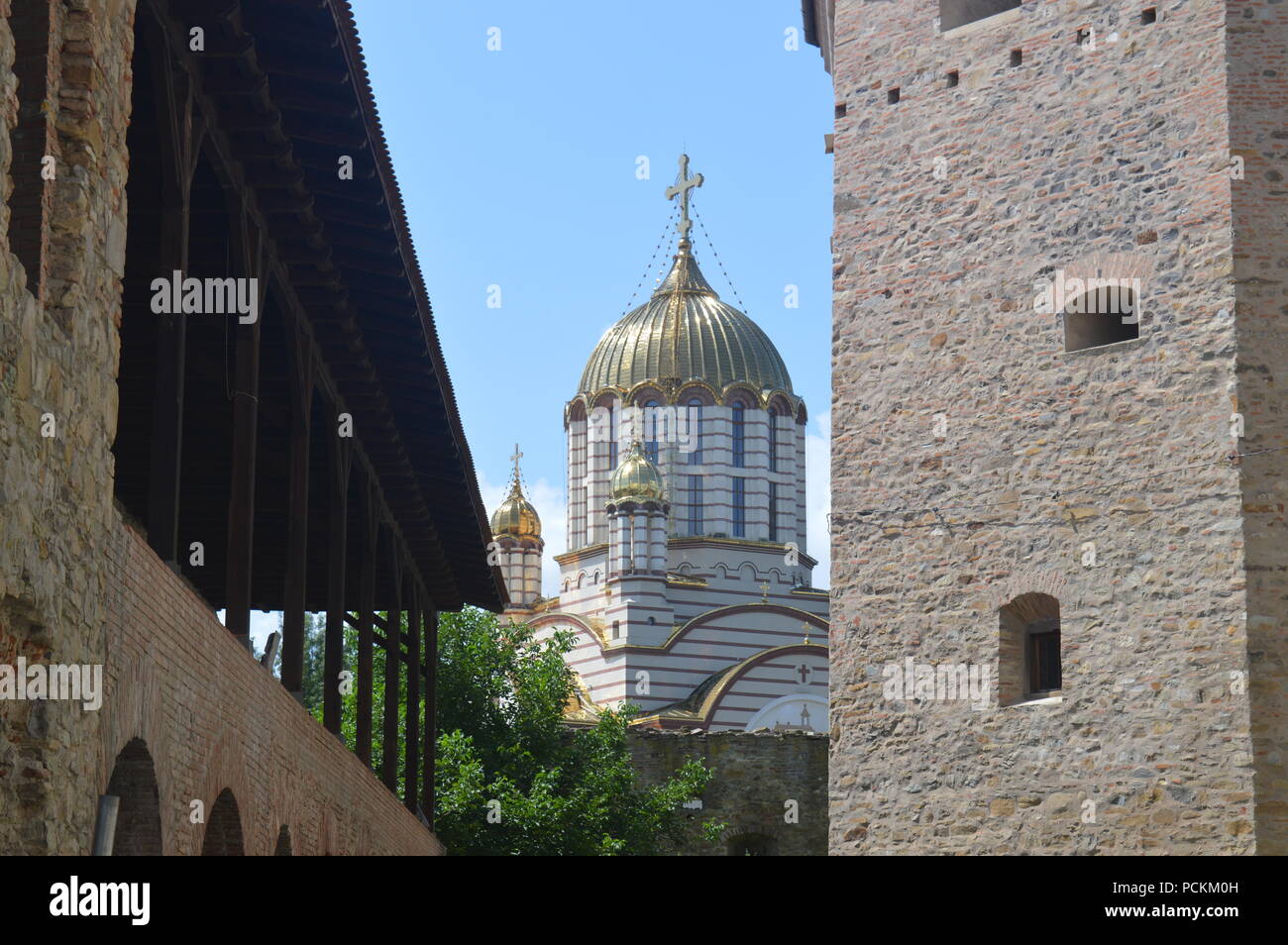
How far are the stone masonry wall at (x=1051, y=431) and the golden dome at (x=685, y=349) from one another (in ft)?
117

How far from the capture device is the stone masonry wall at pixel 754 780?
1272 inches

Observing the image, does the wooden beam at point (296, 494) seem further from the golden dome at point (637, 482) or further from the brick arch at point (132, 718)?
the golden dome at point (637, 482)

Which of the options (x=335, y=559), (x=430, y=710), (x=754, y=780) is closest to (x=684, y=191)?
(x=754, y=780)

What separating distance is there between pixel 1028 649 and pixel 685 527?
37.8 metres

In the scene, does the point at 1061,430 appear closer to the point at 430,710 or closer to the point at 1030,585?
the point at 1030,585

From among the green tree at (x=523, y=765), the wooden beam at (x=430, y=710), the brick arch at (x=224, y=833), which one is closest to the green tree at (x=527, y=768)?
the green tree at (x=523, y=765)

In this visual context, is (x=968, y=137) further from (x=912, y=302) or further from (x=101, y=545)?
(x=101, y=545)

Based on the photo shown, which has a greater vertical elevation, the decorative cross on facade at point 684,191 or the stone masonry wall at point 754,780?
the decorative cross on facade at point 684,191

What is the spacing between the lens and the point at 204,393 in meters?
14.7

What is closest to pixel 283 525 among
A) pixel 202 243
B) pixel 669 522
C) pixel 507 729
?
pixel 202 243

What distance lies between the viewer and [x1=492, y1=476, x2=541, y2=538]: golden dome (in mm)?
58219

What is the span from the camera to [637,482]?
52.0m

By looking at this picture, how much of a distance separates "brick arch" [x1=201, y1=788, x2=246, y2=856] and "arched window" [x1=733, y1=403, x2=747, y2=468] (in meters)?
44.8

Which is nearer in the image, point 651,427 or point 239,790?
point 239,790
